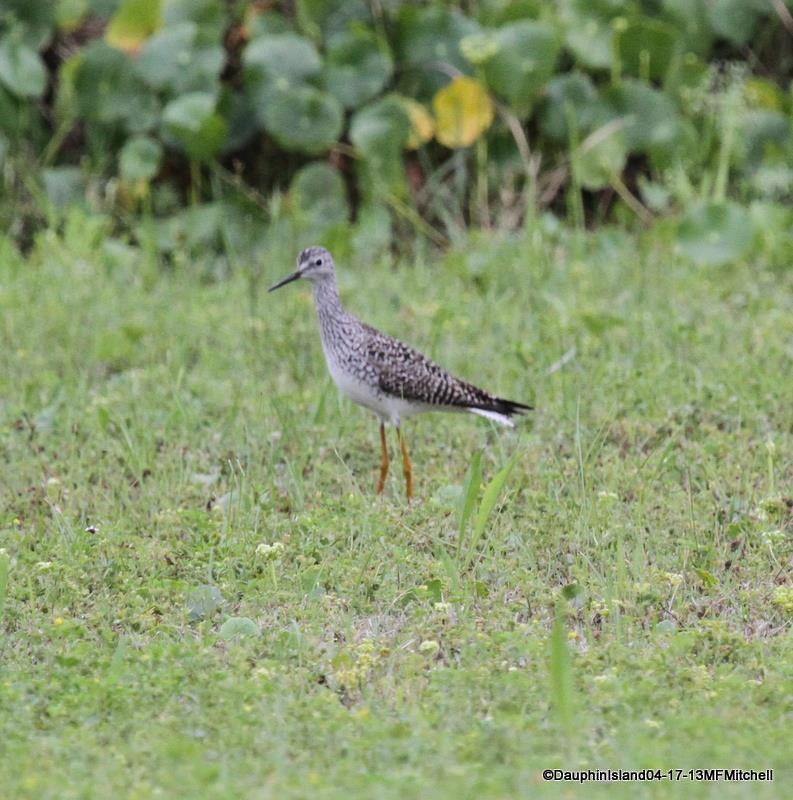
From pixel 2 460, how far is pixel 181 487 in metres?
0.85

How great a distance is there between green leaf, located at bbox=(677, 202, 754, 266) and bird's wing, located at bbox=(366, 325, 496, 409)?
2.80 metres

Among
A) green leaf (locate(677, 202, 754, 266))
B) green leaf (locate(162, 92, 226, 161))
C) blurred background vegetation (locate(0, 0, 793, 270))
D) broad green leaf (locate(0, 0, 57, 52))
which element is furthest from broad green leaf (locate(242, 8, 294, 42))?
green leaf (locate(677, 202, 754, 266))

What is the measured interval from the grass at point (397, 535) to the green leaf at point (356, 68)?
1.40 meters

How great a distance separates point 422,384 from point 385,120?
11.9ft

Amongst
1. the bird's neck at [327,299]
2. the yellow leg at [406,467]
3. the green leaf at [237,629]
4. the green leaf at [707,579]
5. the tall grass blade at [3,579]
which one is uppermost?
the bird's neck at [327,299]

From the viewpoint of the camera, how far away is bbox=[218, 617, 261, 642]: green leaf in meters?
4.98

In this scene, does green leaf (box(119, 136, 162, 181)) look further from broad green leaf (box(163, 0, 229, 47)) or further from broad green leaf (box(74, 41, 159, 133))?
broad green leaf (box(163, 0, 229, 47))

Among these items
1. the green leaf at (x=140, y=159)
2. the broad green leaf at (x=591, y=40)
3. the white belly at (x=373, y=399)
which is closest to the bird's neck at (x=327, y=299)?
the white belly at (x=373, y=399)

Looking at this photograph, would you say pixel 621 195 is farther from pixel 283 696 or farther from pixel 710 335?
pixel 283 696

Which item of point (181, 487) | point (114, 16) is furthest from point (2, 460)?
point (114, 16)

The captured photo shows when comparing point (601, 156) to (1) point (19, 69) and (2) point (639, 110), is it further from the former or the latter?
(1) point (19, 69)

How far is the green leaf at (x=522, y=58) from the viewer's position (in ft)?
32.0

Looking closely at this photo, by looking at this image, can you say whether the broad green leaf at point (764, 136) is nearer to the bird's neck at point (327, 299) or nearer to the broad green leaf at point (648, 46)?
the broad green leaf at point (648, 46)

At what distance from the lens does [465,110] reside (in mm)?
9891
